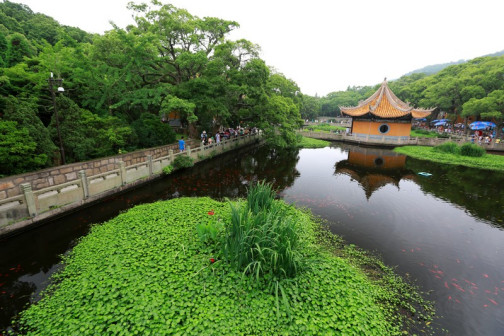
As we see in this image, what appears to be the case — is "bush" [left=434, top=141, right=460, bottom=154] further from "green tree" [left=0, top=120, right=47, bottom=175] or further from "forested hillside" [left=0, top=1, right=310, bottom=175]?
"green tree" [left=0, top=120, right=47, bottom=175]

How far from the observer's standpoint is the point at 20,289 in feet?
17.2

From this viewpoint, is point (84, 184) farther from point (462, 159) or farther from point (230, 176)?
point (462, 159)

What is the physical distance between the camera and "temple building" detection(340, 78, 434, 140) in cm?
2798

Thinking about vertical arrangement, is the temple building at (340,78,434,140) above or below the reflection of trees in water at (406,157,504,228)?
above

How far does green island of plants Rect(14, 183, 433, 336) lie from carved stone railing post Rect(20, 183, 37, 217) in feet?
7.90

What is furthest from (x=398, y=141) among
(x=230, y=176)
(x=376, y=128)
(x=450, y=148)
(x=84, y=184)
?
(x=84, y=184)

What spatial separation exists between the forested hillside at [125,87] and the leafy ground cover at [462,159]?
12585mm

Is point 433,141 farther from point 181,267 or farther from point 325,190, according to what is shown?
point 181,267

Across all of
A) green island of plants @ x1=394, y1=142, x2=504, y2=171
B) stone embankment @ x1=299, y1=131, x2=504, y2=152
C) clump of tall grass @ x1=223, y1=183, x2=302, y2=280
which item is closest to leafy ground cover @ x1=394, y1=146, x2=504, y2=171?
green island of plants @ x1=394, y1=142, x2=504, y2=171

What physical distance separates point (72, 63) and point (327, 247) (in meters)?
17.6

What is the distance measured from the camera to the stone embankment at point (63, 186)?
7320 mm

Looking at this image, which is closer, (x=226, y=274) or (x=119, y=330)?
(x=119, y=330)

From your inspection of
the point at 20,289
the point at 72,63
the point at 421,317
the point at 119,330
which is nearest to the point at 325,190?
the point at 421,317

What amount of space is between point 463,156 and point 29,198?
28.6 meters
